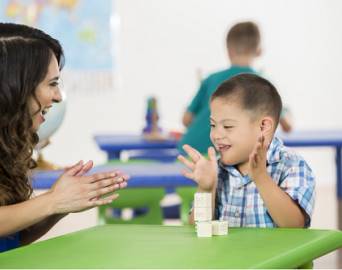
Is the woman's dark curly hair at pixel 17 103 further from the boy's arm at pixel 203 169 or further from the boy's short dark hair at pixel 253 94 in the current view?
the boy's short dark hair at pixel 253 94

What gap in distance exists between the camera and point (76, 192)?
2.29 meters

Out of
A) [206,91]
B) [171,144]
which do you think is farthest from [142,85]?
[206,91]

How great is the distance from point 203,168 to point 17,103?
0.50 metres

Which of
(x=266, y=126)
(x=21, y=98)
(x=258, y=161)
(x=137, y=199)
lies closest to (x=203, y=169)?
(x=258, y=161)

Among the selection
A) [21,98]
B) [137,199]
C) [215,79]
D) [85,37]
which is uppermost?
[85,37]

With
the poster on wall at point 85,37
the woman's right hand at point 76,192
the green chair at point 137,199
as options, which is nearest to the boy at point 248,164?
the woman's right hand at point 76,192

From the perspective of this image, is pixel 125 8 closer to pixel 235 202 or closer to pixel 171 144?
pixel 171 144

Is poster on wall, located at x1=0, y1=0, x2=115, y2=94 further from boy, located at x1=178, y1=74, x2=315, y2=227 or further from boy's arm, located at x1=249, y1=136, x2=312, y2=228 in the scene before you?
boy's arm, located at x1=249, y1=136, x2=312, y2=228

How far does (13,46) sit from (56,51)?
17cm

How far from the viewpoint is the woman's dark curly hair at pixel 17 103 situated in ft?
8.16

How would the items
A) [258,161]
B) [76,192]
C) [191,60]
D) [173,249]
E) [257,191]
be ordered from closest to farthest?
[173,249] → [76,192] → [258,161] → [257,191] → [191,60]

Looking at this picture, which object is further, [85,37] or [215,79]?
[85,37]

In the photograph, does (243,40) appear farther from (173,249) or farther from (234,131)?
(173,249)

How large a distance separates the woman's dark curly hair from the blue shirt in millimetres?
548
